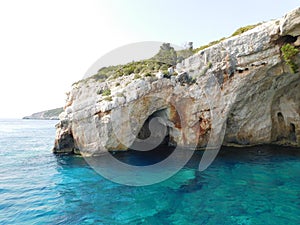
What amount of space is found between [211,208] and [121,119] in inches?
452

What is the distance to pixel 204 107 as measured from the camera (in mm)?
17594

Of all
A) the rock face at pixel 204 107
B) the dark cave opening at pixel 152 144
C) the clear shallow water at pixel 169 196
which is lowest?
the clear shallow water at pixel 169 196

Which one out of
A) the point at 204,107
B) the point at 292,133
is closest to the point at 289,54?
the point at 204,107

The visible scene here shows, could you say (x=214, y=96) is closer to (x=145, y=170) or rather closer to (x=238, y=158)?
(x=238, y=158)

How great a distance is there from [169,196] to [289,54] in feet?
39.6

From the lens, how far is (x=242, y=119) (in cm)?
1820

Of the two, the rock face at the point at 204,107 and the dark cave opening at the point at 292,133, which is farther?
the dark cave opening at the point at 292,133

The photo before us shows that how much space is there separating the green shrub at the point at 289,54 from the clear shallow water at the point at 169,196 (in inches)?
266

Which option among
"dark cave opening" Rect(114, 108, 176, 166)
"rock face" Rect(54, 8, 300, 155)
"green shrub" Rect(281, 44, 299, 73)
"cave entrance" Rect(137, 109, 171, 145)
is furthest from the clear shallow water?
"cave entrance" Rect(137, 109, 171, 145)

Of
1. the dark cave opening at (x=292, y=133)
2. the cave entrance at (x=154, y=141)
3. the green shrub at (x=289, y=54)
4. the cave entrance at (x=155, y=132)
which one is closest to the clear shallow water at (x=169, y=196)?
the dark cave opening at (x=292, y=133)

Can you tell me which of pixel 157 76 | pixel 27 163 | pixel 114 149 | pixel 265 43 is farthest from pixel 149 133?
pixel 265 43

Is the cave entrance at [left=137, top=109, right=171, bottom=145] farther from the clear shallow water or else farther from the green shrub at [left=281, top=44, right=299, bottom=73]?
the green shrub at [left=281, top=44, right=299, bottom=73]

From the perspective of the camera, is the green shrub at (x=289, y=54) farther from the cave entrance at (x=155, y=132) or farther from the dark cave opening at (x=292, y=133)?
the cave entrance at (x=155, y=132)

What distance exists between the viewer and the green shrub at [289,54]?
13.4 m
